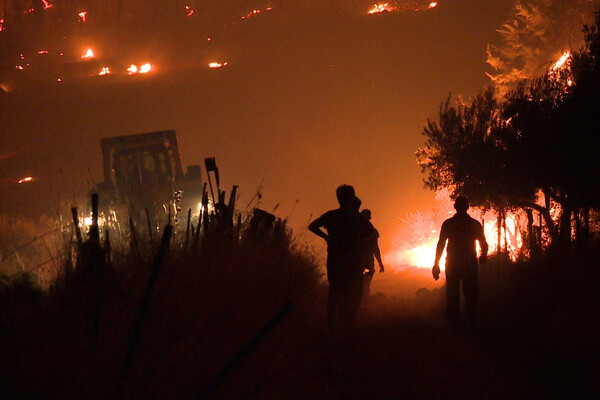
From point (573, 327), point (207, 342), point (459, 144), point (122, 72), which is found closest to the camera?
point (207, 342)

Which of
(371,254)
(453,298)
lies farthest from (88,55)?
(453,298)

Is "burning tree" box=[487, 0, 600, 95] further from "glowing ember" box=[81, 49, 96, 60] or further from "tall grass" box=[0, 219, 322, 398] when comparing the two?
"glowing ember" box=[81, 49, 96, 60]

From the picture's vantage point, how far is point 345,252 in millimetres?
6703

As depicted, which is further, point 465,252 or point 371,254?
point 371,254

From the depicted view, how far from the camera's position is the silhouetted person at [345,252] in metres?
6.71

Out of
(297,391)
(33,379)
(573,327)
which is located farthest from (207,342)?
(573,327)

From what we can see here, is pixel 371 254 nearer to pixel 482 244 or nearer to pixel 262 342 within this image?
pixel 482 244

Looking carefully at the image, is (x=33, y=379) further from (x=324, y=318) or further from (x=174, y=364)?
(x=324, y=318)

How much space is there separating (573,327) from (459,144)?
9.08 meters

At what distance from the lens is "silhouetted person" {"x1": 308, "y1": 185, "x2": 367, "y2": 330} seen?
6.71 metres

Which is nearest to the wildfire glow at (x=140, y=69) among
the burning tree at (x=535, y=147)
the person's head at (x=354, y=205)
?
the burning tree at (x=535, y=147)

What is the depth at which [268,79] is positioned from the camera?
63.6 meters

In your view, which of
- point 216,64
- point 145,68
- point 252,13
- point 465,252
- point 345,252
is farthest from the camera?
point 252,13

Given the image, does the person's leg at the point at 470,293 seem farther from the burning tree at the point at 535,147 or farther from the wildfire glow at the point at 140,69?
the wildfire glow at the point at 140,69
